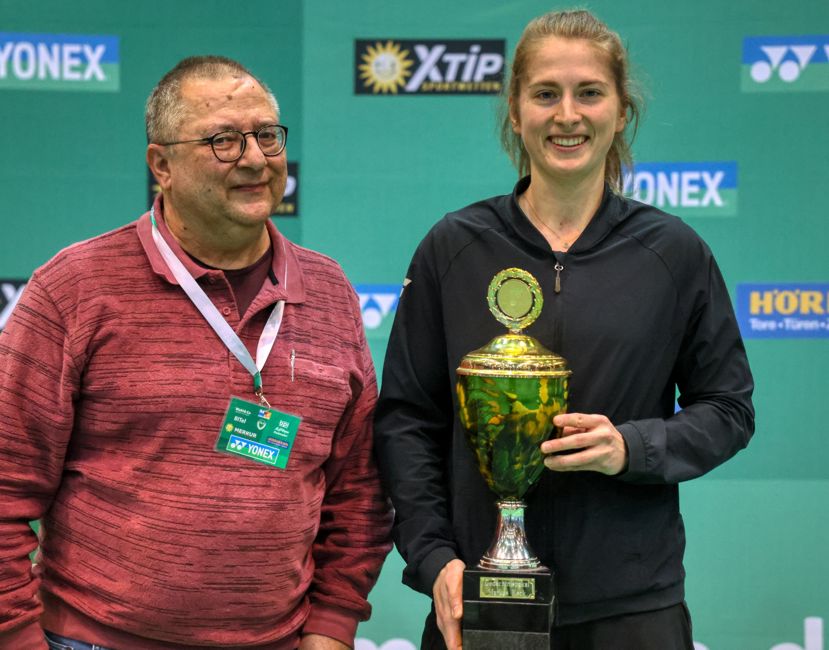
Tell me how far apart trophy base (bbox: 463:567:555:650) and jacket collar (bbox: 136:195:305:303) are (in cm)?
53

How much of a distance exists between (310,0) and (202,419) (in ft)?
6.37

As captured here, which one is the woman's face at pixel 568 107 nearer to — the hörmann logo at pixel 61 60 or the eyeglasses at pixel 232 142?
the eyeglasses at pixel 232 142

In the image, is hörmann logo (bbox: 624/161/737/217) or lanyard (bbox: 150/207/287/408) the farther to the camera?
hörmann logo (bbox: 624/161/737/217)

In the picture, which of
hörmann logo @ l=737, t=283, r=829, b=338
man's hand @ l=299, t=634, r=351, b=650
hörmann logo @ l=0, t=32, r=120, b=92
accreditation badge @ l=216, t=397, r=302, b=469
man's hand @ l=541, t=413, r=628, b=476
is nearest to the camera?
man's hand @ l=541, t=413, r=628, b=476

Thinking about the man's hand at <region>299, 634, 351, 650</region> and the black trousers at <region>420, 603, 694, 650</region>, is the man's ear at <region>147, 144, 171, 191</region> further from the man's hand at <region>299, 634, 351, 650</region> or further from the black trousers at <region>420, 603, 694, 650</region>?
the black trousers at <region>420, 603, 694, 650</region>

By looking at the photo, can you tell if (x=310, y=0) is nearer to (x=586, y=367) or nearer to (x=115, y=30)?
(x=115, y=30)

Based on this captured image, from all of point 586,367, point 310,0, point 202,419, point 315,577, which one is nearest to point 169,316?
point 202,419

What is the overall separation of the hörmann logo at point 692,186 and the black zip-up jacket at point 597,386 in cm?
156

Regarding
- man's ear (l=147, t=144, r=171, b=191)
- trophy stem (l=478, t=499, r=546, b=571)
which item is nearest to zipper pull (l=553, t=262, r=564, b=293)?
trophy stem (l=478, t=499, r=546, b=571)

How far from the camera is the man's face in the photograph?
171 centimetres

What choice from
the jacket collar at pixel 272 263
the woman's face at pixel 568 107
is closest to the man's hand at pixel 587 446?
the woman's face at pixel 568 107

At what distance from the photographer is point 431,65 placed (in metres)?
3.31

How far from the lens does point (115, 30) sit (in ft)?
11.0

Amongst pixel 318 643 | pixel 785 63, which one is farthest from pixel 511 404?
pixel 785 63
